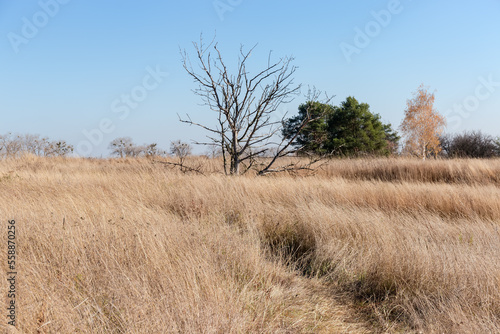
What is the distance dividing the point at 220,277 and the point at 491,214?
5109mm

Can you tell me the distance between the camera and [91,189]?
716 cm

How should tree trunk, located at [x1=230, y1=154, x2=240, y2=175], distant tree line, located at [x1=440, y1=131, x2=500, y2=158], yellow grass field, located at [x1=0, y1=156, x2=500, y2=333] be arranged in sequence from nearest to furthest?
yellow grass field, located at [x1=0, y1=156, x2=500, y2=333]
tree trunk, located at [x1=230, y1=154, x2=240, y2=175]
distant tree line, located at [x1=440, y1=131, x2=500, y2=158]

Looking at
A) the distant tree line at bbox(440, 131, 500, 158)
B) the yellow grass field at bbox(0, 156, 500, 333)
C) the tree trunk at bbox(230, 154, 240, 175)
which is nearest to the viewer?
the yellow grass field at bbox(0, 156, 500, 333)

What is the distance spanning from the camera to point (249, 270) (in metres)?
3.53

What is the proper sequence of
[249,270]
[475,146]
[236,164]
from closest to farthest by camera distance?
[249,270] < [236,164] < [475,146]

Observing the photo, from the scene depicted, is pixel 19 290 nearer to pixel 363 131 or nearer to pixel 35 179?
pixel 35 179

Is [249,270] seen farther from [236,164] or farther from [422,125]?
[422,125]

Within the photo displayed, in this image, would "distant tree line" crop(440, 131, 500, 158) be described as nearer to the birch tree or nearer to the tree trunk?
the birch tree

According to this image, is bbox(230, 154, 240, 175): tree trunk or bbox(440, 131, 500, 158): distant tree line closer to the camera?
bbox(230, 154, 240, 175): tree trunk

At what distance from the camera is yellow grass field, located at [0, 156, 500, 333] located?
259 centimetres

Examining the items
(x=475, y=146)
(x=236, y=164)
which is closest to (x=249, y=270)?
(x=236, y=164)

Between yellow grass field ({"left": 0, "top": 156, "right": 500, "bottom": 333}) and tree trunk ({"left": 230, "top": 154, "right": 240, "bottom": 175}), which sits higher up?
tree trunk ({"left": 230, "top": 154, "right": 240, "bottom": 175})

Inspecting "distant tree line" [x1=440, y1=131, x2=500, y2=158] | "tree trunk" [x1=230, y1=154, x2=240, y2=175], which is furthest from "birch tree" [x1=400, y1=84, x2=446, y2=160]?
"tree trunk" [x1=230, y1=154, x2=240, y2=175]

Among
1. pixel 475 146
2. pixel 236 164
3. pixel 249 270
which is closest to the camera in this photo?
pixel 249 270
